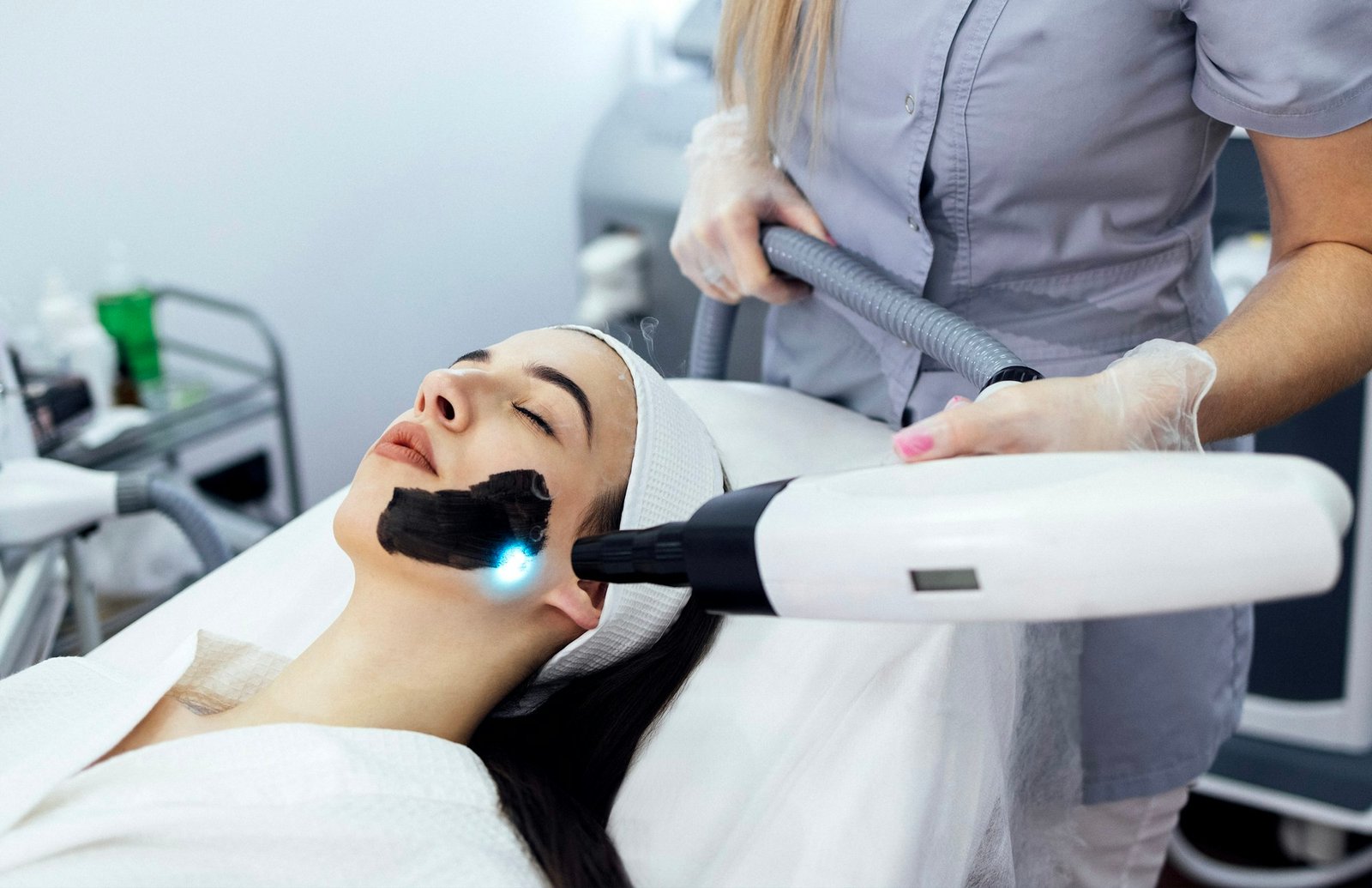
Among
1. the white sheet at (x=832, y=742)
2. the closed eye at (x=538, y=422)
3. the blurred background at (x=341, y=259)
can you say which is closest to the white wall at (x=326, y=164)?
the blurred background at (x=341, y=259)

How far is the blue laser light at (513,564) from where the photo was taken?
938 mm

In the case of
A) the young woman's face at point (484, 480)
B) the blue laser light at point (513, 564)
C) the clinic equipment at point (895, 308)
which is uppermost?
the clinic equipment at point (895, 308)

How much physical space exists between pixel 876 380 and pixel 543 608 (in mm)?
428

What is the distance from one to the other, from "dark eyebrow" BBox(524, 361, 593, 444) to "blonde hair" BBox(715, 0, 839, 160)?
1.04ft

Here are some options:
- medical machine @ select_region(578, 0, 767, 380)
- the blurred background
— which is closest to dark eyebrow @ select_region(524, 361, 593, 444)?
the blurred background

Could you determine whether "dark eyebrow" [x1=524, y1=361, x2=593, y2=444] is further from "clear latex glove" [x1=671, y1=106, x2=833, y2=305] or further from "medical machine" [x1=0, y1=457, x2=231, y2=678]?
"medical machine" [x1=0, y1=457, x2=231, y2=678]

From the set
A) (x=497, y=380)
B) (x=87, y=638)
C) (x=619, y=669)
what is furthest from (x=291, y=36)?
(x=619, y=669)

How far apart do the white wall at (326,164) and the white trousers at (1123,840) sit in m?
1.54

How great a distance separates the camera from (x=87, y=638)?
1.30 metres

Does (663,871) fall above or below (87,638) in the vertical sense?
above

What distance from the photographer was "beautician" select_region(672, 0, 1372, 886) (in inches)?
31.1

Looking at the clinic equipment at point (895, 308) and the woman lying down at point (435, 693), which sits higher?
the clinic equipment at point (895, 308)

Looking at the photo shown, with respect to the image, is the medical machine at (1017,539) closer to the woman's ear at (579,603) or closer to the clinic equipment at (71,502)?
the woman's ear at (579,603)

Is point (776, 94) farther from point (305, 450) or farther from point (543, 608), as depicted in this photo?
point (305, 450)
